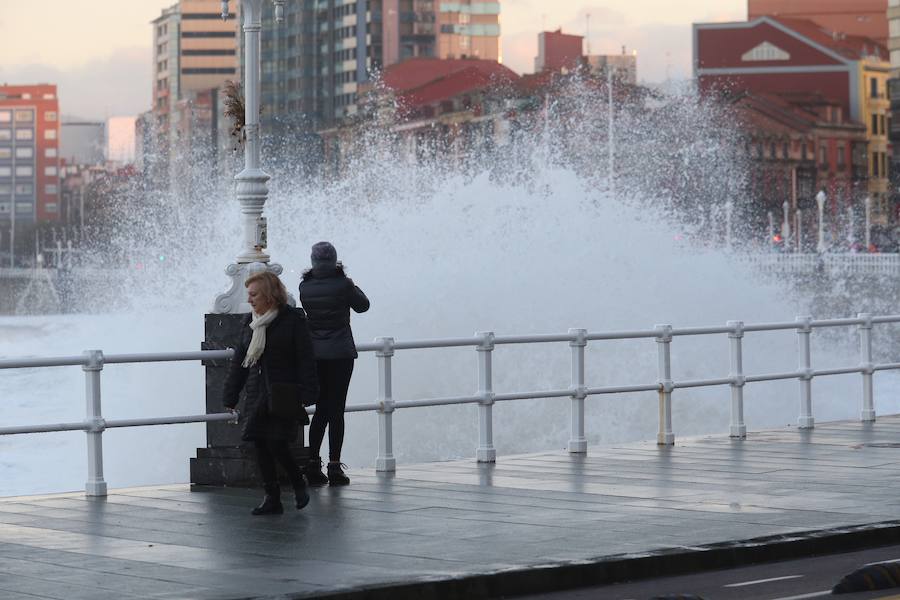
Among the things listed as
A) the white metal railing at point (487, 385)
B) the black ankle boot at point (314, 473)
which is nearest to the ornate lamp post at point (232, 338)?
the black ankle boot at point (314, 473)

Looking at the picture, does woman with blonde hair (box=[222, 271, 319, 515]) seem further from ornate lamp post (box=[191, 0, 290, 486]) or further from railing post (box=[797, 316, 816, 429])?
railing post (box=[797, 316, 816, 429])

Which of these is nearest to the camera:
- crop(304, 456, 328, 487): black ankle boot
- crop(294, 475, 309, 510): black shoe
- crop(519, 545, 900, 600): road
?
crop(519, 545, 900, 600): road

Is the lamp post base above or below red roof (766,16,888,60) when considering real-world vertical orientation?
below

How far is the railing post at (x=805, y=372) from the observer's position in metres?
18.8

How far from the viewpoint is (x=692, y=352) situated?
44281 millimetres

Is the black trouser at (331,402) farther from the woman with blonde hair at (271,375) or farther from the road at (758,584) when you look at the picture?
the road at (758,584)

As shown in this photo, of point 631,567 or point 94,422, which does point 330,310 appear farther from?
point 631,567

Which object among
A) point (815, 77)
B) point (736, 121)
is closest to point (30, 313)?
point (736, 121)

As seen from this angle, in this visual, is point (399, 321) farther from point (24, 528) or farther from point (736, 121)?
point (736, 121)

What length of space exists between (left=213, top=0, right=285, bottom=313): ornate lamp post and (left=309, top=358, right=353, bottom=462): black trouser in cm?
89

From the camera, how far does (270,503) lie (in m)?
12.2

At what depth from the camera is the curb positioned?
9016mm

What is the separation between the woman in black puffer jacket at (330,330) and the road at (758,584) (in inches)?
174

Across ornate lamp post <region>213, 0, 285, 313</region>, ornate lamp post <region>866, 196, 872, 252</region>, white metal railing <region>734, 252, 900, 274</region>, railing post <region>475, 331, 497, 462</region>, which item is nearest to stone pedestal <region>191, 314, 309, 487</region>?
ornate lamp post <region>213, 0, 285, 313</region>
